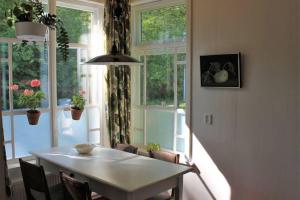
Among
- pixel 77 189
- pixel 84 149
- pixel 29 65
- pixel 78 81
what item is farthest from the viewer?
pixel 78 81

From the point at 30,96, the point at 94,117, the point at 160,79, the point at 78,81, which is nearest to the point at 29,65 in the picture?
the point at 30,96

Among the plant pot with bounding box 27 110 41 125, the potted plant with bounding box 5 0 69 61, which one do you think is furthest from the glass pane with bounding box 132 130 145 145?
the potted plant with bounding box 5 0 69 61

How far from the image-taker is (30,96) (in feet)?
11.1

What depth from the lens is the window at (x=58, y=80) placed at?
3.32 m

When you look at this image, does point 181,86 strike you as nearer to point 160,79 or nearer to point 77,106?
point 160,79

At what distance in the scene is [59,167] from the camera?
9.61 feet

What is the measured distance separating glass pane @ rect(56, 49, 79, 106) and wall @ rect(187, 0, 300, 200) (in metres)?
1.52

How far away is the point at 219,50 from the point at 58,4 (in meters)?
1.98

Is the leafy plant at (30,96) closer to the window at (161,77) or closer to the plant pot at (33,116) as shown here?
the plant pot at (33,116)

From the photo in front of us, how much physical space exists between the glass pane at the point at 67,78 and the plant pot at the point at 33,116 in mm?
404

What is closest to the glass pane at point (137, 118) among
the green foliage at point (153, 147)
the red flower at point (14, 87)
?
the green foliage at point (153, 147)

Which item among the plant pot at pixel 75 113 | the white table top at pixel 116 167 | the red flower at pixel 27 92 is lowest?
→ the white table top at pixel 116 167

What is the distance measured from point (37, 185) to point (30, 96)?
3.47 feet

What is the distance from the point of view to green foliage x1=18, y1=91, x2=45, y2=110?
3365 millimetres
